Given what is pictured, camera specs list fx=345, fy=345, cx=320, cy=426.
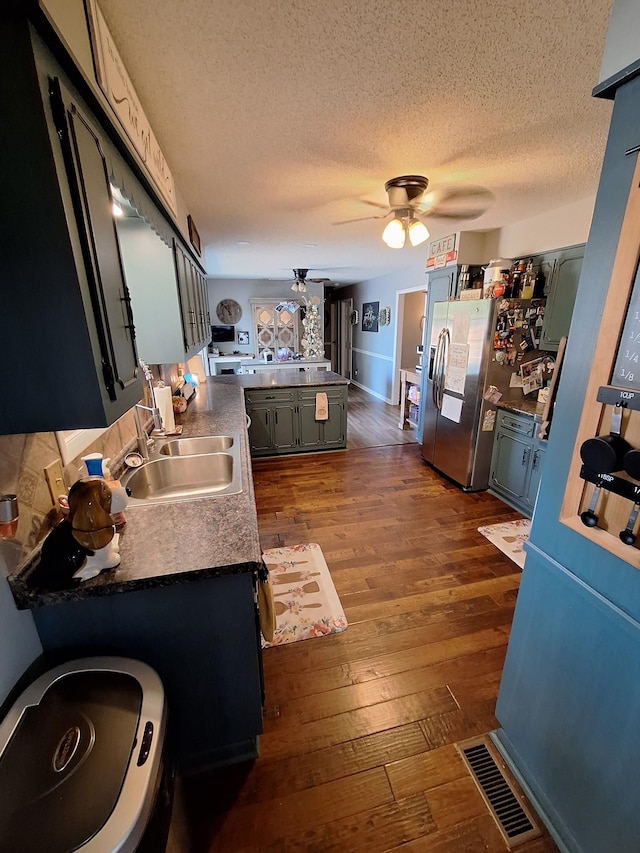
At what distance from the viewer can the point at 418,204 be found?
2.40m

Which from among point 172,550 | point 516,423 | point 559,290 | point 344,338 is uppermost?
point 559,290

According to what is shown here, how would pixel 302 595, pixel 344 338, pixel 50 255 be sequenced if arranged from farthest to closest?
pixel 344 338
pixel 302 595
pixel 50 255

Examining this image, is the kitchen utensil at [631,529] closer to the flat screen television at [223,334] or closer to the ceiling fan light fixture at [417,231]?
the ceiling fan light fixture at [417,231]

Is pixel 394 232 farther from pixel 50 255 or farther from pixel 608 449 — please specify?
pixel 50 255

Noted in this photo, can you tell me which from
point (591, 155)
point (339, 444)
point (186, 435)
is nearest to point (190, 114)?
point (186, 435)

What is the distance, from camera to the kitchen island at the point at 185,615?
1032 millimetres

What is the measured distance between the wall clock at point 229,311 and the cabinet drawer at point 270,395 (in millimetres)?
4070

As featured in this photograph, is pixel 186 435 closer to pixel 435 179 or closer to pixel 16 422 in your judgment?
pixel 16 422

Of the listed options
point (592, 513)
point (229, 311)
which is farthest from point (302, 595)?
point (229, 311)

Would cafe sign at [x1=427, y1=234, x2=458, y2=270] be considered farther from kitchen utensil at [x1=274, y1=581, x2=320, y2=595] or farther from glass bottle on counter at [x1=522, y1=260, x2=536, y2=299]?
kitchen utensil at [x1=274, y1=581, x2=320, y2=595]

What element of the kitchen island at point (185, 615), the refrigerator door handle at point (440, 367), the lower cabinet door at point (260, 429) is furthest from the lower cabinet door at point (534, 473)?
the lower cabinet door at point (260, 429)

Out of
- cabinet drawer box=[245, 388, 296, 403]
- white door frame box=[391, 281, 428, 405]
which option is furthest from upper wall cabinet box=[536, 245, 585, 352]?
white door frame box=[391, 281, 428, 405]

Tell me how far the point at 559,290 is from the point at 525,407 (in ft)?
3.12

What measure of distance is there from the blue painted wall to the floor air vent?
63 millimetres
